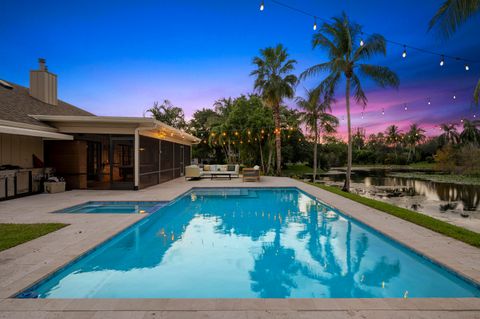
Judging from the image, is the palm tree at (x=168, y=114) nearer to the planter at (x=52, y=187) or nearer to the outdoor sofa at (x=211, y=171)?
the outdoor sofa at (x=211, y=171)

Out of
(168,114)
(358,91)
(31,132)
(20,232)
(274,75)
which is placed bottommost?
(20,232)

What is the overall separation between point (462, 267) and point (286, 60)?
17055 mm

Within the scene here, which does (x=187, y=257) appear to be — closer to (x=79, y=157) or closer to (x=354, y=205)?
(x=354, y=205)

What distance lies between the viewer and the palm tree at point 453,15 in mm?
4980

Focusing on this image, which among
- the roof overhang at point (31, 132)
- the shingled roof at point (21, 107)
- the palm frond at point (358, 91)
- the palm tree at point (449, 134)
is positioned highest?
the palm tree at point (449, 134)

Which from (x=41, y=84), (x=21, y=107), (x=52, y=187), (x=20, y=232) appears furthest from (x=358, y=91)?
(x=41, y=84)

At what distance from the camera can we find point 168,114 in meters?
35.2

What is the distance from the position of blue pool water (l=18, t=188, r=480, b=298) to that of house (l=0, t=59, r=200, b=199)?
549 cm

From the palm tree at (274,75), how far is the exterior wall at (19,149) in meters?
12.8

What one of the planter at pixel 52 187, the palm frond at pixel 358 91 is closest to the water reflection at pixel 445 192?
the palm frond at pixel 358 91

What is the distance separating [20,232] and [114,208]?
334 centimetres

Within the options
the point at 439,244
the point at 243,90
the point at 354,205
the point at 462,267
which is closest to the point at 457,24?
the point at 439,244

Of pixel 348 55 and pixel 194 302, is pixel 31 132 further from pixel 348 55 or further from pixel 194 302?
pixel 348 55

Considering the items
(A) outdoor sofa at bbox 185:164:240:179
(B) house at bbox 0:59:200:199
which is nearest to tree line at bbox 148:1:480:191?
(A) outdoor sofa at bbox 185:164:240:179
